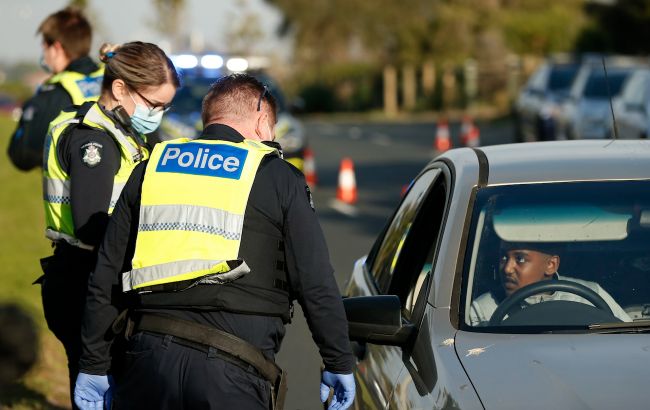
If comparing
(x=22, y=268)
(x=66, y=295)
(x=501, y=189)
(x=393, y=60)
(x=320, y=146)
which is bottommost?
(x=393, y=60)

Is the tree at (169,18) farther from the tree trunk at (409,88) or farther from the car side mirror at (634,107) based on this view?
the car side mirror at (634,107)

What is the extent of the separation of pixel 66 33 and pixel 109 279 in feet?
9.17

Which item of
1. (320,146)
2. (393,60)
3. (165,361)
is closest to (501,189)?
(165,361)

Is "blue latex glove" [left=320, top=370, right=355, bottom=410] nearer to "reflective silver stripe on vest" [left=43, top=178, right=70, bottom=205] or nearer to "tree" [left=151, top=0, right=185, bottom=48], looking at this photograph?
"reflective silver stripe on vest" [left=43, top=178, right=70, bottom=205]

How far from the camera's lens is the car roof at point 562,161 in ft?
14.1

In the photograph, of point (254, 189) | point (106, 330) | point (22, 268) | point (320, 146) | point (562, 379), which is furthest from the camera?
point (320, 146)

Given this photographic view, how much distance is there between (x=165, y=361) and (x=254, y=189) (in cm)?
53

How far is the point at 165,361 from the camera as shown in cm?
349

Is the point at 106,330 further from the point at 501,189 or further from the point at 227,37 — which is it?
the point at 227,37

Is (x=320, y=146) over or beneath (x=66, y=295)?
beneath

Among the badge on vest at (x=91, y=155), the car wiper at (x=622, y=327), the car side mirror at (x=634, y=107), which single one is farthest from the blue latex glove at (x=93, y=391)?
the car side mirror at (x=634, y=107)

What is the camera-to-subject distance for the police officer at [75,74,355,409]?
3.48 m

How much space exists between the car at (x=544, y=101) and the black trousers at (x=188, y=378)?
58.6 feet

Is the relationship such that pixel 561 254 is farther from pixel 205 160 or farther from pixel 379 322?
pixel 205 160
